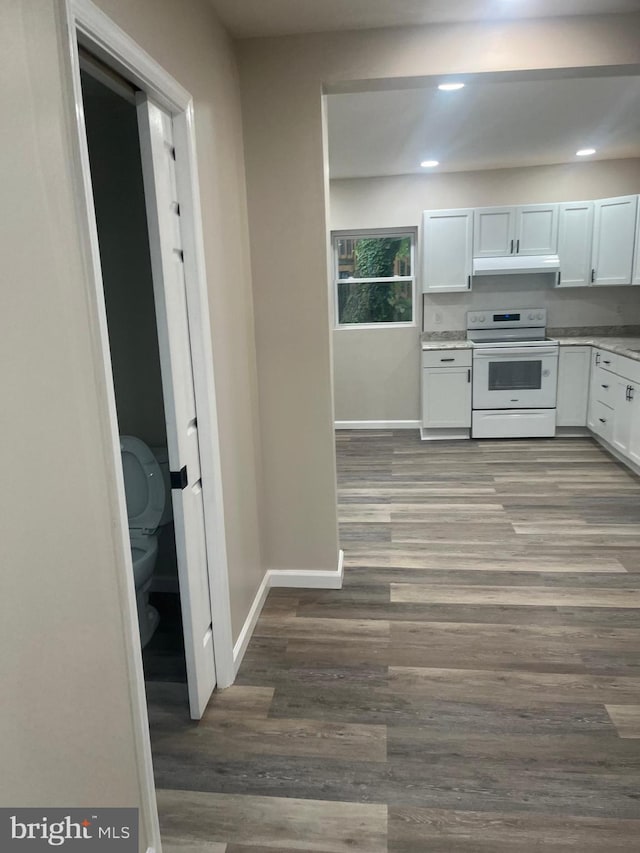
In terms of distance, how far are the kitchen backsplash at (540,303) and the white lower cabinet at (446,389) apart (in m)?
0.56

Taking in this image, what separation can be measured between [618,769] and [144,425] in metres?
2.34

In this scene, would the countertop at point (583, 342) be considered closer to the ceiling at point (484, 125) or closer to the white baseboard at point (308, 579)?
the ceiling at point (484, 125)

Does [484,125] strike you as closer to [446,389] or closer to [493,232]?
[493,232]

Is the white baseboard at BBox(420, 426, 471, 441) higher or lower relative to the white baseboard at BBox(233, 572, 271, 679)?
higher

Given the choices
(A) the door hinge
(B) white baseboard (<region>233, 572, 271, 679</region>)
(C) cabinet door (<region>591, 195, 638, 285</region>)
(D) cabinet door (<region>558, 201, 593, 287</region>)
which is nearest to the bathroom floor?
(B) white baseboard (<region>233, 572, 271, 679</region>)

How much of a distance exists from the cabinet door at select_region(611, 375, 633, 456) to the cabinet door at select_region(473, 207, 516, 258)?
1649 mm

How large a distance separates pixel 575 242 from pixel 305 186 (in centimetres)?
398

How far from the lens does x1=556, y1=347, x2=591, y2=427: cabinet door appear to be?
5.74m

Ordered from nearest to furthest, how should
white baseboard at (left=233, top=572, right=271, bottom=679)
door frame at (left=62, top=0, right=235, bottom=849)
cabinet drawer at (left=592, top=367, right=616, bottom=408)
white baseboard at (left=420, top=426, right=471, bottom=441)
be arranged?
door frame at (left=62, top=0, right=235, bottom=849)
white baseboard at (left=233, top=572, right=271, bottom=679)
cabinet drawer at (left=592, top=367, right=616, bottom=408)
white baseboard at (left=420, top=426, right=471, bottom=441)

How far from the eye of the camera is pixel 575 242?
584cm

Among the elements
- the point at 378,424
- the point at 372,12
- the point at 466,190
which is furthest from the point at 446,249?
the point at 372,12

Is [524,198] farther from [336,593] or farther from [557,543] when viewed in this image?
[336,593]

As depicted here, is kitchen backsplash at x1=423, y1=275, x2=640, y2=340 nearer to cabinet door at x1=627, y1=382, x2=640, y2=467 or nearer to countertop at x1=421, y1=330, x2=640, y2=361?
countertop at x1=421, y1=330, x2=640, y2=361

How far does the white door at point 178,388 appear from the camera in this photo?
1.91 meters
